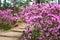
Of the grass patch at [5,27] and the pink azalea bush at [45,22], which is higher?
the pink azalea bush at [45,22]

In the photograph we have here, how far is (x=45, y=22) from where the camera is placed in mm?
2965

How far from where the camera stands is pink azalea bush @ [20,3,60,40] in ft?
9.57

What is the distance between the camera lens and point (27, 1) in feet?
28.0

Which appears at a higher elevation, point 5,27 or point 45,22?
point 45,22

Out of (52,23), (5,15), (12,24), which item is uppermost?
(52,23)

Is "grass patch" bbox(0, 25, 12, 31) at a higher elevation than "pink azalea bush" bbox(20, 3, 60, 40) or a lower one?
lower

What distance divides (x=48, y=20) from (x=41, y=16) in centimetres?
14

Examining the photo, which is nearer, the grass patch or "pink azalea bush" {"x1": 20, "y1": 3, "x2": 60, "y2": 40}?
"pink azalea bush" {"x1": 20, "y1": 3, "x2": 60, "y2": 40}

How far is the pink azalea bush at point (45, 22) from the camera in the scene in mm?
2916

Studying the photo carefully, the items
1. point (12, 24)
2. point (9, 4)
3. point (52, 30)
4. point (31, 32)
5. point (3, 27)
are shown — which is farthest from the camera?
point (9, 4)

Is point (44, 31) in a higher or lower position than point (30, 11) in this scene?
lower

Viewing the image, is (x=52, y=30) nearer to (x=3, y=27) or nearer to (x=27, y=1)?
(x=3, y=27)

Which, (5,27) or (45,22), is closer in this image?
(45,22)

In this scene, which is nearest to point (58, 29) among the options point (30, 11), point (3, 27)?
point (30, 11)
